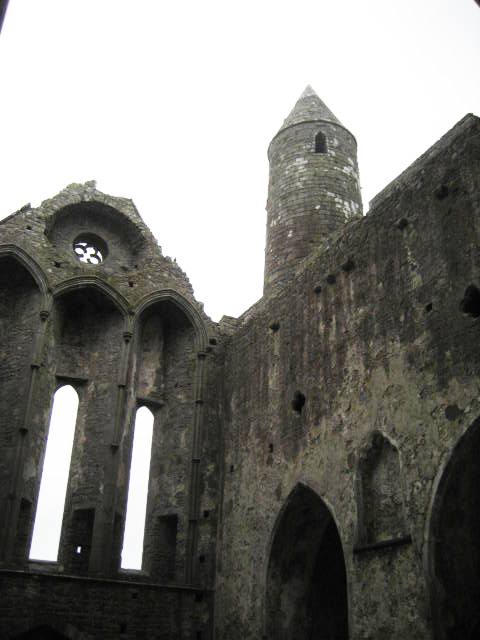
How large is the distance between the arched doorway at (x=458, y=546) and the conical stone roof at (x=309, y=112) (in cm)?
1005

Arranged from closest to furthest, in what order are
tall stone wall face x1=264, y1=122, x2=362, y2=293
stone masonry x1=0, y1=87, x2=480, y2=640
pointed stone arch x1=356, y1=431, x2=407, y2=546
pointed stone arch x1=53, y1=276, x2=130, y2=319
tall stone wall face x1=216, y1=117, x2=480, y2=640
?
tall stone wall face x1=216, y1=117, x2=480, y2=640 → stone masonry x1=0, y1=87, x2=480, y2=640 → pointed stone arch x1=356, y1=431, x2=407, y2=546 → pointed stone arch x1=53, y1=276, x2=130, y2=319 → tall stone wall face x1=264, y1=122, x2=362, y2=293

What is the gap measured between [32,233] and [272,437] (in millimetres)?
5590

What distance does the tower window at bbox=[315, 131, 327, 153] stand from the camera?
15.1m

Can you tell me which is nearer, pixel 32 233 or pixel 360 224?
pixel 360 224

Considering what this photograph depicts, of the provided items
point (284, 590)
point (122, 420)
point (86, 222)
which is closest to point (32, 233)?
point (86, 222)

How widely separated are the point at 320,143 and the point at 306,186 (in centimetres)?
139

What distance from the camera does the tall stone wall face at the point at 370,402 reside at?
7418mm

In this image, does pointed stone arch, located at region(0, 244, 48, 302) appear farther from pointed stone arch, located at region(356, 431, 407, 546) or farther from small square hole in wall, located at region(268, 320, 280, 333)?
pointed stone arch, located at region(356, 431, 407, 546)

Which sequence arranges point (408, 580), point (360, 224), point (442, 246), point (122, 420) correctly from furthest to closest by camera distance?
point (122, 420) → point (360, 224) → point (442, 246) → point (408, 580)

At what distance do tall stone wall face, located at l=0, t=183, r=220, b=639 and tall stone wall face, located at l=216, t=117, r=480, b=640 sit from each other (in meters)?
0.80

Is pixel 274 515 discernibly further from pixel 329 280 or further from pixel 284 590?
pixel 329 280

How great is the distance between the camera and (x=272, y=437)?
10719 mm

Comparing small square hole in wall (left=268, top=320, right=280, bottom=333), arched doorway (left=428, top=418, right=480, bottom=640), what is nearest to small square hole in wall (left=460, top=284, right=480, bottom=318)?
arched doorway (left=428, top=418, right=480, bottom=640)

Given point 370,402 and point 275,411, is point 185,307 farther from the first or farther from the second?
point 370,402
